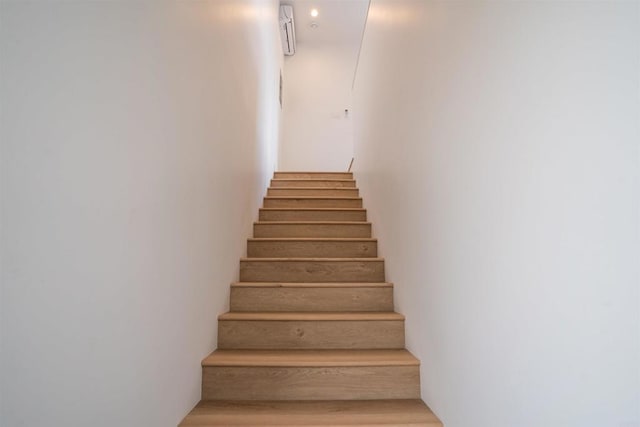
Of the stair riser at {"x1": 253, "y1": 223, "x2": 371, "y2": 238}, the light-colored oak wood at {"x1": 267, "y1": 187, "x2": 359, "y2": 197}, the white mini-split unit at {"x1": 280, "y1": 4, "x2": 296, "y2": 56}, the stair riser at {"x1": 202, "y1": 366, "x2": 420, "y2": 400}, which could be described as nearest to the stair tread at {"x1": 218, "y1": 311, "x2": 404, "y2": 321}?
the stair riser at {"x1": 202, "y1": 366, "x2": 420, "y2": 400}

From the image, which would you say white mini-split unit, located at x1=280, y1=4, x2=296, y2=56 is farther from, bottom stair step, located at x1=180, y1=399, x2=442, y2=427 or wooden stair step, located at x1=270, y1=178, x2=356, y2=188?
bottom stair step, located at x1=180, y1=399, x2=442, y2=427

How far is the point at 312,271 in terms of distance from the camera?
2131mm

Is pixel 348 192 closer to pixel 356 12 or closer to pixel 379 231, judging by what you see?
pixel 379 231

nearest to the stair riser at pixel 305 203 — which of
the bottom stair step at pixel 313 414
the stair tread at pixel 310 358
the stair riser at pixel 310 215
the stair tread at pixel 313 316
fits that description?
the stair riser at pixel 310 215

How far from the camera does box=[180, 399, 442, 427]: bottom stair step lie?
117 centimetres

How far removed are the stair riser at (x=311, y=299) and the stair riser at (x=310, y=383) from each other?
0.49m

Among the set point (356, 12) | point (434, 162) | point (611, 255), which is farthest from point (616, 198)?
point (356, 12)

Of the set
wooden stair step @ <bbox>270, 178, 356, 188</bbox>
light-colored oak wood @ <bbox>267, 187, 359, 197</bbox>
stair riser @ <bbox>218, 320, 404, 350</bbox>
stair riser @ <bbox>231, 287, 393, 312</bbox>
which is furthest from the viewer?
wooden stair step @ <bbox>270, 178, 356, 188</bbox>

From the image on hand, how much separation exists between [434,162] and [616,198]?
77 centimetres

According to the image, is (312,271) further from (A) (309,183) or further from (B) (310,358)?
(A) (309,183)

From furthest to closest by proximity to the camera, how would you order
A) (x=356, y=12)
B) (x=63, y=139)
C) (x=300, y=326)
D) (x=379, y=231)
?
(x=356, y=12), (x=379, y=231), (x=300, y=326), (x=63, y=139)

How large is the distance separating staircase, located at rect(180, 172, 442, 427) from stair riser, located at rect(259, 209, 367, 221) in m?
0.88

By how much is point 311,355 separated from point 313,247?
1.02m

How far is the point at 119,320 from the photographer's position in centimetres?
79
